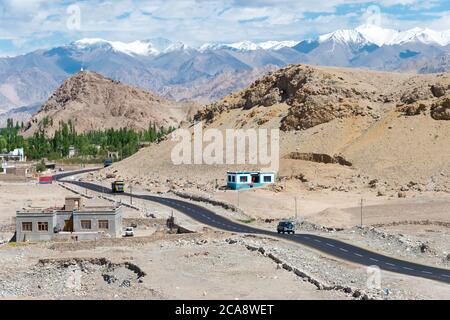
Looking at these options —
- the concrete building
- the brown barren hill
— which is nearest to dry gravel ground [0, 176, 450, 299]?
the concrete building

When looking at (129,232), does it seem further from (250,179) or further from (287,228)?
(250,179)

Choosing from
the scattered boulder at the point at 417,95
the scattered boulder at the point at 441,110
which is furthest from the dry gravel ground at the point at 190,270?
the scattered boulder at the point at 417,95

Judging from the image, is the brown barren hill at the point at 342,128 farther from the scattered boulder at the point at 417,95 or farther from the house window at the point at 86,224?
the house window at the point at 86,224

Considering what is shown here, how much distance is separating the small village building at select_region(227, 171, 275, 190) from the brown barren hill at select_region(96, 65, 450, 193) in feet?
9.50

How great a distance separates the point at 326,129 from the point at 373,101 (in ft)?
37.7

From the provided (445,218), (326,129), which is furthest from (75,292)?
(326,129)

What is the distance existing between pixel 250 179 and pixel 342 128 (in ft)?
65.8

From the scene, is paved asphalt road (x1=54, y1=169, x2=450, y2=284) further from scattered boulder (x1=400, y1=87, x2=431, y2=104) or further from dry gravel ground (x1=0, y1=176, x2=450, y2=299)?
scattered boulder (x1=400, y1=87, x2=431, y2=104)

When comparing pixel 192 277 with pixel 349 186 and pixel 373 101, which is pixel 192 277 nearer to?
pixel 349 186

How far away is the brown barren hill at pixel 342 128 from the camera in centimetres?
10125

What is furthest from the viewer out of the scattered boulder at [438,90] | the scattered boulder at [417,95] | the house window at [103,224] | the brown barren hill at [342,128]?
the scattered boulder at [417,95]

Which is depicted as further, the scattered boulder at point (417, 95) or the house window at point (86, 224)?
the scattered boulder at point (417, 95)

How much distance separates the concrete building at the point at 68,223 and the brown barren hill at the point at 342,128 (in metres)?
39.4

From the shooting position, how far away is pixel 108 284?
4903 centimetres
